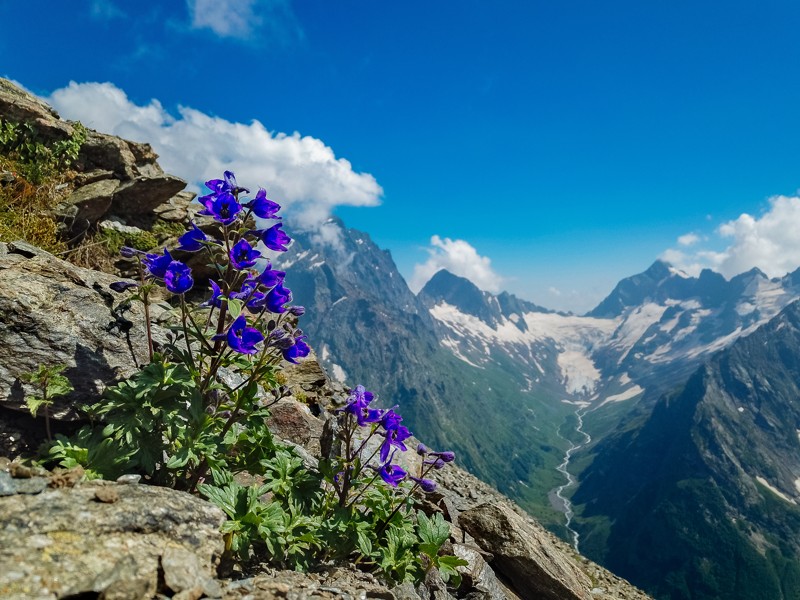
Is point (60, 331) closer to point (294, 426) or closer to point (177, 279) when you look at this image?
point (177, 279)

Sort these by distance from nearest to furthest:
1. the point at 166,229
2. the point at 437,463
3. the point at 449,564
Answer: the point at 449,564
the point at 437,463
the point at 166,229

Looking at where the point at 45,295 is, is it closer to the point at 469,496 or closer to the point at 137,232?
the point at 137,232

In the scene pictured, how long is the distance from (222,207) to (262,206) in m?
0.59

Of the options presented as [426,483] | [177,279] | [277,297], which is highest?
[277,297]

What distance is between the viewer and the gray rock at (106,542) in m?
4.55

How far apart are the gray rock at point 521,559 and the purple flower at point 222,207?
1072 cm

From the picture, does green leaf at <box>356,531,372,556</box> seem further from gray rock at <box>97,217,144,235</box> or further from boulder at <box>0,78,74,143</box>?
boulder at <box>0,78,74,143</box>

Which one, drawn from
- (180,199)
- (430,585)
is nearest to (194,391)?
(430,585)

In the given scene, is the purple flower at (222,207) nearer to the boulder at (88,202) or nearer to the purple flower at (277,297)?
the purple flower at (277,297)

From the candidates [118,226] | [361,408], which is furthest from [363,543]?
[118,226]

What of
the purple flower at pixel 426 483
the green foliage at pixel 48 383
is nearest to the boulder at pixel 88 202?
the green foliage at pixel 48 383

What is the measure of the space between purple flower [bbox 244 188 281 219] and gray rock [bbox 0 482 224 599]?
14.2 ft

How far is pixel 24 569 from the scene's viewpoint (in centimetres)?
448

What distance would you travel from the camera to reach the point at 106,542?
5.34 meters
